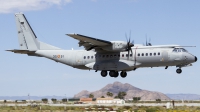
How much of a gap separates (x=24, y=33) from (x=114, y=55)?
15261 mm

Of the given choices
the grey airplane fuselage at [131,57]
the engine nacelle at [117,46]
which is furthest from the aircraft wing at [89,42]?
the grey airplane fuselage at [131,57]

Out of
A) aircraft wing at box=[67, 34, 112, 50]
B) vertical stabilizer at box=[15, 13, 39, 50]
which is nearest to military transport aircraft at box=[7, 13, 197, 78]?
aircraft wing at box=[67, 34, 112, 50]

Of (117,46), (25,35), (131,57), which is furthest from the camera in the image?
(25,35)

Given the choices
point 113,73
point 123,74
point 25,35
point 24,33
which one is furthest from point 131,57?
point 24,33

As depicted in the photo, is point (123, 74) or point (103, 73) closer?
point (103, 73)

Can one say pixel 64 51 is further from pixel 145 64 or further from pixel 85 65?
pixel 145 64

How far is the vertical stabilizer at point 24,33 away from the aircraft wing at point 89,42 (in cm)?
1053

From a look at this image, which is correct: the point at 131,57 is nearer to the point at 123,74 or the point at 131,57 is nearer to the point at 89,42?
the point at 123,74

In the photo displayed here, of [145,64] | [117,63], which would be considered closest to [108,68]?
[117,63]

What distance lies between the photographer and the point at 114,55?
5244 centimetres

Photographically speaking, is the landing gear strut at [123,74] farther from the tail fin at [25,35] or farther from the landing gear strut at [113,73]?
the tail fin at [25,35]

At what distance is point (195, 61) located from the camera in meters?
50.0

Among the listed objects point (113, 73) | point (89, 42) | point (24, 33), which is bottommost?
point (113, 73)

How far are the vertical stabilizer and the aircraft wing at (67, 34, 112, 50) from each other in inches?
414
